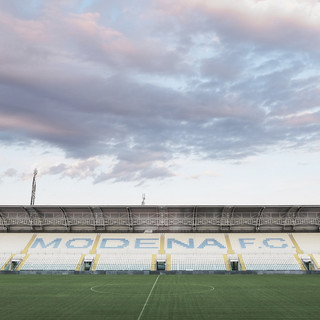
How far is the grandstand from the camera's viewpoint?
5022 centimetres

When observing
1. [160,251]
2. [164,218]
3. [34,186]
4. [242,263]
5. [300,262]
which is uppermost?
[34,186]

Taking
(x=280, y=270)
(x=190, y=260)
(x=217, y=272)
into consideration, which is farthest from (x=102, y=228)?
(x=280, y=270)

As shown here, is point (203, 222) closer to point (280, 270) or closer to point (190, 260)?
point (190, 260)

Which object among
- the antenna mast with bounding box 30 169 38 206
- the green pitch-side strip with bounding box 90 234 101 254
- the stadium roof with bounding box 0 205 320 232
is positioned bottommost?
the green pitch-side strip with bounding box 90 234 101 254

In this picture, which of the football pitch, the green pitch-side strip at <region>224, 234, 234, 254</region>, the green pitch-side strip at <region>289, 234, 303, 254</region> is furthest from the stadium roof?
the football pitch

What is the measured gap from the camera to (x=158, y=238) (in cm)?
5669

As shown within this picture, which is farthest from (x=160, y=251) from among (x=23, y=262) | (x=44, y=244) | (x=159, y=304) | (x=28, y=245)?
(x=159, y=304)

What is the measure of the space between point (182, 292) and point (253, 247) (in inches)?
1201

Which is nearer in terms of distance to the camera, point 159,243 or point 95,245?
point 95,245

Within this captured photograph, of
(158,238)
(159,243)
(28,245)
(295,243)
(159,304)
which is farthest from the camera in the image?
(158,238)

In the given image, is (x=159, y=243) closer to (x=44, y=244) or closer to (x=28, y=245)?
→ (x=44, y=244)

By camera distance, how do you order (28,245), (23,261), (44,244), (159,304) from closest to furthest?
(159,304) < (23,261) < (28,245) < (44,244)

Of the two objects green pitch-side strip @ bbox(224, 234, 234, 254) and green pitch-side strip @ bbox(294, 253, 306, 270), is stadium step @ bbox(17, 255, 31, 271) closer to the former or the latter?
green pitch-side strip @ bbox(224, 234, 234, 254)

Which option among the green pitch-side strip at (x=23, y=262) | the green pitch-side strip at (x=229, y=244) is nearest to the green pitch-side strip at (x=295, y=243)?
the green pitch-side strip at (x=229, y=244)
